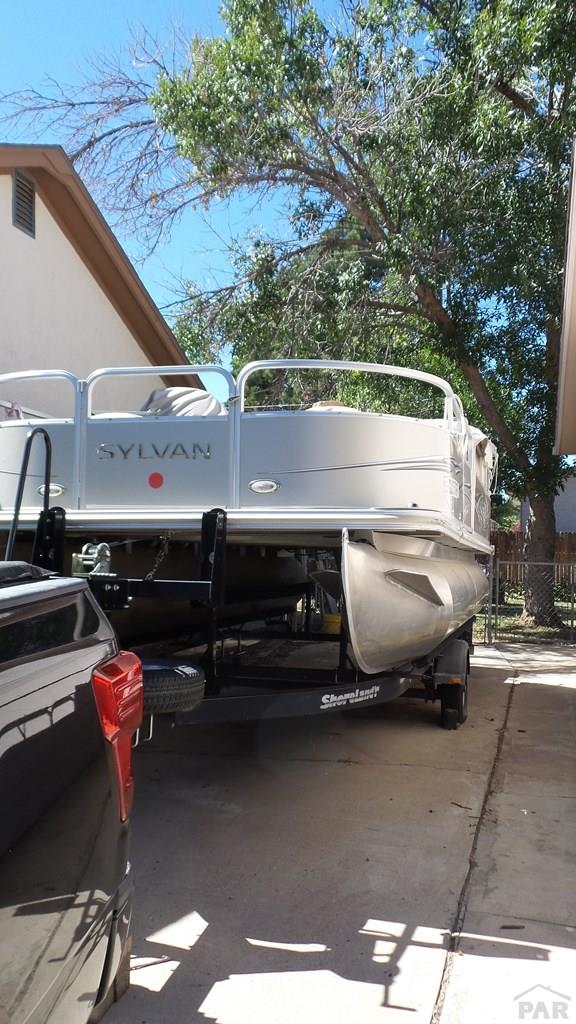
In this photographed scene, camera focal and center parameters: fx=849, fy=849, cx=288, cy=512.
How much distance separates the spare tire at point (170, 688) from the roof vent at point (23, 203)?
620 centimetres

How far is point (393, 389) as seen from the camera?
15320 mm

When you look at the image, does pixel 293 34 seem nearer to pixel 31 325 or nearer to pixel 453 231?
pixel 453 231

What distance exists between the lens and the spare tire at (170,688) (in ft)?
13.2

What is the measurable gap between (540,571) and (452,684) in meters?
8.63

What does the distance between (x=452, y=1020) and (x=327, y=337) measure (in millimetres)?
12092

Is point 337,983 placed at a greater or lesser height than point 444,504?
lesser

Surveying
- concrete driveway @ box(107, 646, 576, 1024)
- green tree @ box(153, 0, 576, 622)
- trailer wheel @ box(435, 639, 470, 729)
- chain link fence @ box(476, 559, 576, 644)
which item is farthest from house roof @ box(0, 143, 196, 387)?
chain link fence @ box(476, 559, 576, 644)

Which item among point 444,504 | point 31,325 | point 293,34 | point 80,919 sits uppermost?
point 293,34

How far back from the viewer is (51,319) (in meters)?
9.24

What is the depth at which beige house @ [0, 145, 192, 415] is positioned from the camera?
336 inches

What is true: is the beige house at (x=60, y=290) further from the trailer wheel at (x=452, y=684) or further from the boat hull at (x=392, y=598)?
the trailer wheel at (x=452, y=684)

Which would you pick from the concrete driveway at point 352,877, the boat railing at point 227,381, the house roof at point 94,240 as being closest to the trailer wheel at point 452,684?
the concrete driveway at point 352,877

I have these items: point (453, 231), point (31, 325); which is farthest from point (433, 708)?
point (453, 231)

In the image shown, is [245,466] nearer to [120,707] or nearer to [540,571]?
[120,707]
